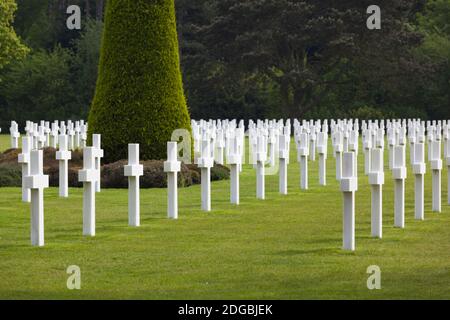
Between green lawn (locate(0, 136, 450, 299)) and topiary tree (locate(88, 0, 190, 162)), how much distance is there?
4.25 meters

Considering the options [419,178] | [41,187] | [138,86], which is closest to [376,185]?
[419,178]

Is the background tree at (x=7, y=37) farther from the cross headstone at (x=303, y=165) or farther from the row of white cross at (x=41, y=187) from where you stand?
the row of white cross at (x=41, y=187)

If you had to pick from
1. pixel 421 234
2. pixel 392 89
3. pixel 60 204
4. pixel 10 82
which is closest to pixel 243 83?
pixel 392 89

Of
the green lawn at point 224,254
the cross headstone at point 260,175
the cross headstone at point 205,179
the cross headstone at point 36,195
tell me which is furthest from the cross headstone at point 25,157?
the cross headstone at point 36,195

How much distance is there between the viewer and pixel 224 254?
1251 cm

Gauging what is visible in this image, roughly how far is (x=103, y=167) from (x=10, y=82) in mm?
45322

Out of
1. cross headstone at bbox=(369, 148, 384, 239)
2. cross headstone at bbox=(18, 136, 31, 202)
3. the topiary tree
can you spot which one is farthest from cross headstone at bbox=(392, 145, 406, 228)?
the topiary tree

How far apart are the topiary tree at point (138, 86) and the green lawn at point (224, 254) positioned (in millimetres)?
4253

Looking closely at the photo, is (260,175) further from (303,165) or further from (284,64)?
(284,64)

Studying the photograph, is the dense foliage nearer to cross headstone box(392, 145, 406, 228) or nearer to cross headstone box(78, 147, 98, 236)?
cross headstone box(392, 145, 406, 228)

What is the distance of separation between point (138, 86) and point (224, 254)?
444 inches

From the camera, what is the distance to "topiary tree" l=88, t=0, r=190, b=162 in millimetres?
23375

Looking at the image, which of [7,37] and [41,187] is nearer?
[41,187]

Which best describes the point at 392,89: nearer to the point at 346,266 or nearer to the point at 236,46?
Result: the point at 236,46
